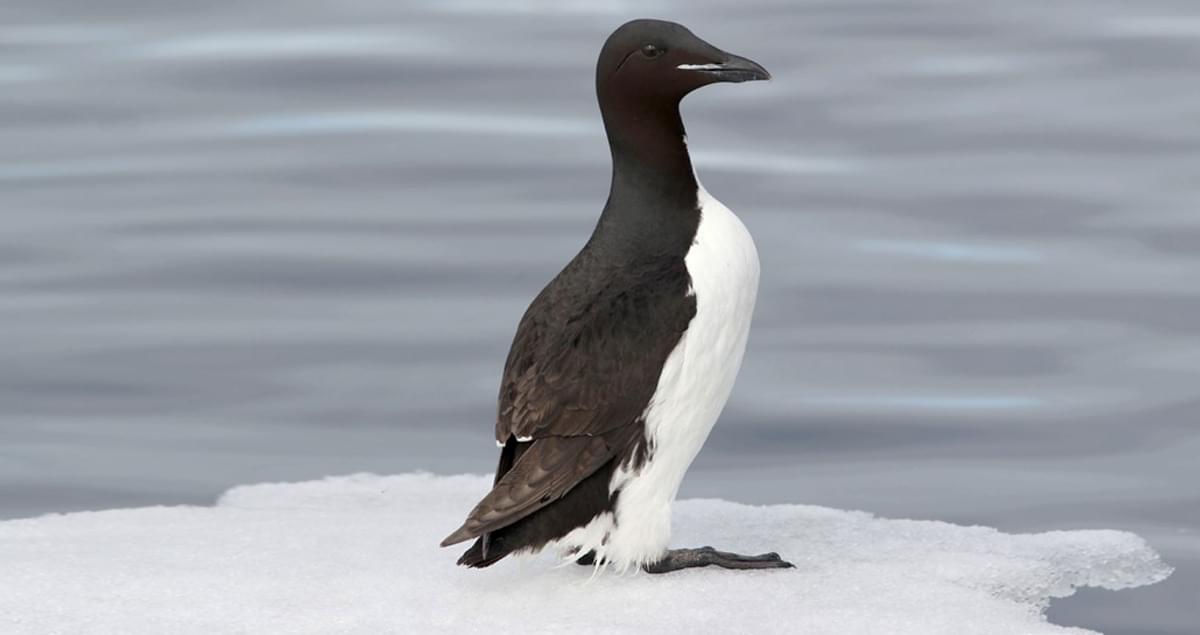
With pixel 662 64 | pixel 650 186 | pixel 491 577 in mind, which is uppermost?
pixel 662 64

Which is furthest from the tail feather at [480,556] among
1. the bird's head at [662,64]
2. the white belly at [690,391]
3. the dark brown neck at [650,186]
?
the bird's head at [662,64]

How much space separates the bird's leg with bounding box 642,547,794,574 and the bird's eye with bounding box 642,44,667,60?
3.58ft

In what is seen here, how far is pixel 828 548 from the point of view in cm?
578

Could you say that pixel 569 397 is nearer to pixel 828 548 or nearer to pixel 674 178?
pixel 674 178

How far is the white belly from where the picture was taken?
5195 mm

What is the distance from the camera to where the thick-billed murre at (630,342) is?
5184 mm

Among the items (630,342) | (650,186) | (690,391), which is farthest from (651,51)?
(690,391)

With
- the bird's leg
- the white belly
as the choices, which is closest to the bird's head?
the white belly

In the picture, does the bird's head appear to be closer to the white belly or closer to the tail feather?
the white belly

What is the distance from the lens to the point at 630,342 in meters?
5.18

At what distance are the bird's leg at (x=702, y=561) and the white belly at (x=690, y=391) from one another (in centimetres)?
6

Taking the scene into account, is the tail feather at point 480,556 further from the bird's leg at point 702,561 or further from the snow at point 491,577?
the bird's leg at point 702,561

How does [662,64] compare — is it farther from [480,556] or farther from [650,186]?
[480,556]

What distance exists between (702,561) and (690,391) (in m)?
0.45
